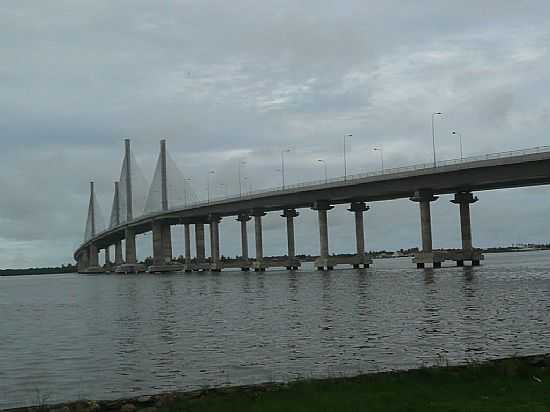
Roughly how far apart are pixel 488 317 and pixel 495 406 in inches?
989

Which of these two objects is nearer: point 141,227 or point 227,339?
point 227,339

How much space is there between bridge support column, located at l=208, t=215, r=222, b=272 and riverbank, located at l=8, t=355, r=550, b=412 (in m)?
153

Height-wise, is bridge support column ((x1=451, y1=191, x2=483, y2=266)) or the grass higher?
bridge support column ((x1=451, y1=191, x2=483, y2=266))

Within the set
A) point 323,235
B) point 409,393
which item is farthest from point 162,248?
point 409,393

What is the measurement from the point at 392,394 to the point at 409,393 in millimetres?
389

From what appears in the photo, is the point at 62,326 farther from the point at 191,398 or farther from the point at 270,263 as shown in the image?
the point at 270,263

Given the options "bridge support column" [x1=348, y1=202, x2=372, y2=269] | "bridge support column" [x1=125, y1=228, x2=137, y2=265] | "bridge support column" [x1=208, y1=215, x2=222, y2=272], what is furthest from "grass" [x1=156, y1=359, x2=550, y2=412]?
"bridge support column" [x1=125, y1=228, x2=137, y2=265]

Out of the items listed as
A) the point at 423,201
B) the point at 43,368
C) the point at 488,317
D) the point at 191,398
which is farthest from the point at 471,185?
the point at 191,398

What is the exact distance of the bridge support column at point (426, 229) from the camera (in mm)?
115750

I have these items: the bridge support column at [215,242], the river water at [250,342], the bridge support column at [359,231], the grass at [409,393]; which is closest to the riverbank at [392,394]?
the grass at [409,393]

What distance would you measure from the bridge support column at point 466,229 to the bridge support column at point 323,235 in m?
24.9

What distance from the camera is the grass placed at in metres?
14.4

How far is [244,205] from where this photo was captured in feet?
515

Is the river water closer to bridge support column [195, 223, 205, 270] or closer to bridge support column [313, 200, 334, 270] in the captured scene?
bridge support column [313, 200, 334, 270]
